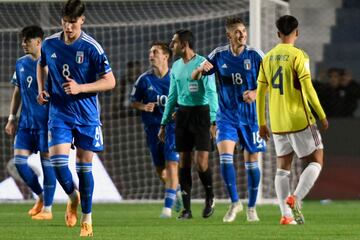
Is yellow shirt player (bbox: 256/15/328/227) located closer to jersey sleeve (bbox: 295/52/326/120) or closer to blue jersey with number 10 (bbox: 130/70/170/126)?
jersey sleeve (bbox: 295/52/326/120)

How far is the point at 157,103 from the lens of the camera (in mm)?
13961

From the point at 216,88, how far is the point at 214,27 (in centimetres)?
460

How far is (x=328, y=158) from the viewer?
1670 cm

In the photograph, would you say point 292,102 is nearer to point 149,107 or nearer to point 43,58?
point 43,58

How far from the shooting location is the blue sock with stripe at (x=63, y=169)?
9836 mm

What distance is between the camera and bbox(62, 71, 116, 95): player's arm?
938cm

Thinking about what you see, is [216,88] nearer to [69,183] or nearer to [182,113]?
[182,113]

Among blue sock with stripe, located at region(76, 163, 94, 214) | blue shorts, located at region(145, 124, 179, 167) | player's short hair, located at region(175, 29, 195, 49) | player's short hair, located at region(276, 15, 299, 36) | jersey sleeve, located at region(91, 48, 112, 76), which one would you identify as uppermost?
player's short hair, located at region(276, 15, 299, 36)

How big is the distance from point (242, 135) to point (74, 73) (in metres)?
2.94

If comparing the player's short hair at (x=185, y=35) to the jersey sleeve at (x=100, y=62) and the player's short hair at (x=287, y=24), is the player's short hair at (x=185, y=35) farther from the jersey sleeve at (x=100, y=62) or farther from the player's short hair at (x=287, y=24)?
the jersey sleeve at (x=100, y=62)

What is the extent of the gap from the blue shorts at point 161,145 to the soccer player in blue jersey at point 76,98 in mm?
3595

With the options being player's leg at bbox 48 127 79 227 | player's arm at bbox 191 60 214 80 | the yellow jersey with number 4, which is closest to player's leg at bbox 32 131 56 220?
player's arm at bbox 191 60 214 80

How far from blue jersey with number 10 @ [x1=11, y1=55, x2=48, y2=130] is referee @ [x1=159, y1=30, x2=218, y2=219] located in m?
1.45

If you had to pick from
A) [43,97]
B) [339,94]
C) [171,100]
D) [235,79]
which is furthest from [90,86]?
[339,94]
